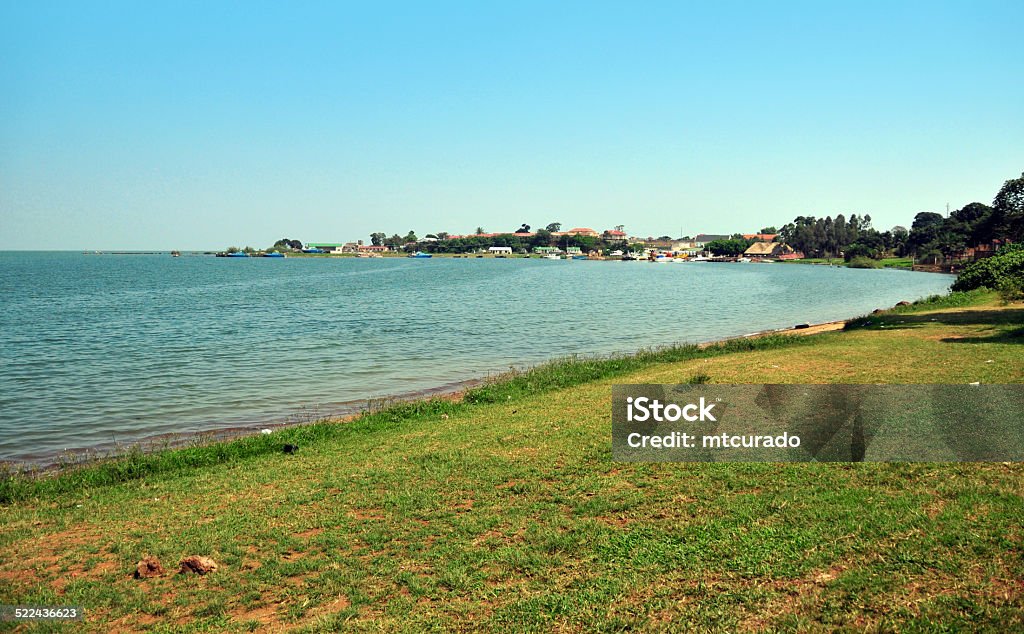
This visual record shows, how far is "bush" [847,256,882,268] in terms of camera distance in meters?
160

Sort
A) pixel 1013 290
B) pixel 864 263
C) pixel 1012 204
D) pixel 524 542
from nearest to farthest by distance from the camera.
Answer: pixel 524 542 → pixel 1013 290 → pixel 1012 204 → pixel 864 263

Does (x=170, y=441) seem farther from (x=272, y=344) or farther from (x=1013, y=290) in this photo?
(x=1013, y=290)

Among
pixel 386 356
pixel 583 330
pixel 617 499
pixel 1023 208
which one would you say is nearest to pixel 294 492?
pixel 617 499

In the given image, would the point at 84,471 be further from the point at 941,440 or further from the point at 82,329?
the point at 82,329

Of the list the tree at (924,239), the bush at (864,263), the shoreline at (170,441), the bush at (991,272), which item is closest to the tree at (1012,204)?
the bush at (991,272)

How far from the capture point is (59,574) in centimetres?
782

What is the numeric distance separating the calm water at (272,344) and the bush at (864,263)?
3925 inches

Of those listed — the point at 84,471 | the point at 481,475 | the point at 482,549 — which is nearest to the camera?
the point at 482,549

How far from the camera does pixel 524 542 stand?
770 cm

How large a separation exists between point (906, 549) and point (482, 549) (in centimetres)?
432

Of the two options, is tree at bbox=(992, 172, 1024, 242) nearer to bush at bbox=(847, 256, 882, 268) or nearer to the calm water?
the calm water

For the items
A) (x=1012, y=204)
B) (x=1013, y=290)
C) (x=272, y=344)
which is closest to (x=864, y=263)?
(x=1012, y=204)

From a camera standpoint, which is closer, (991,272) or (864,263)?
(991,272)

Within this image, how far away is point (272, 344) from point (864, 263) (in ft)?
527
